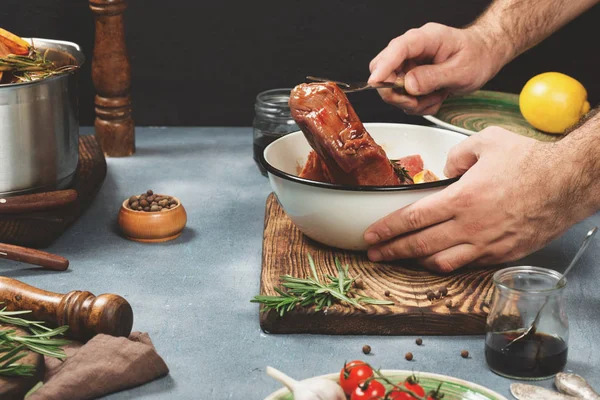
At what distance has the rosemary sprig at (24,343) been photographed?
1084mm

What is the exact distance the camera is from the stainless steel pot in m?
1.55

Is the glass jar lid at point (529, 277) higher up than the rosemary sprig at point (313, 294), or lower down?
higher up

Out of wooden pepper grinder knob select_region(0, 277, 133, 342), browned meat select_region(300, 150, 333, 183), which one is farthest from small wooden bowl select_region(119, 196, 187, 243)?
wooden pepper grinder knob select_region(0, 277, 133, 342)

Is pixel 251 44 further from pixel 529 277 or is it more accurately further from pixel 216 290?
pixel 529 277

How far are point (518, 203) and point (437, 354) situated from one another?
32cm

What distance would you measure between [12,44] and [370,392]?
110 cm

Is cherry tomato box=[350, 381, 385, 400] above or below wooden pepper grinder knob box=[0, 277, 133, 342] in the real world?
above

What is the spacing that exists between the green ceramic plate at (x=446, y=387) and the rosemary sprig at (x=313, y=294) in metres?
0.21

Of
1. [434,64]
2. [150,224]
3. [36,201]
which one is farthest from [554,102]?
[36,201]

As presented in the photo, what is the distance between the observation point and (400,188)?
4.70ft

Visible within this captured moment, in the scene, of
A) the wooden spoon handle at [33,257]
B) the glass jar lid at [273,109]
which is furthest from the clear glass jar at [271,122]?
the wooden spoon handle at [33,257]

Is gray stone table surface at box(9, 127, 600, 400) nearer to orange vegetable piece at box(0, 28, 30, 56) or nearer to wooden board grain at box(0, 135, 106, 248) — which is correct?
wooden board grain at box(0, 135, 106, 248)

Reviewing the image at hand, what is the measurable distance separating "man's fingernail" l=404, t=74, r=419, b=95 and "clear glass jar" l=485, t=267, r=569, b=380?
0.74 m

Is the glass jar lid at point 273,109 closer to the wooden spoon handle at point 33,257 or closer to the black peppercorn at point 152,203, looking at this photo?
the black peppercorn at point 152,203
